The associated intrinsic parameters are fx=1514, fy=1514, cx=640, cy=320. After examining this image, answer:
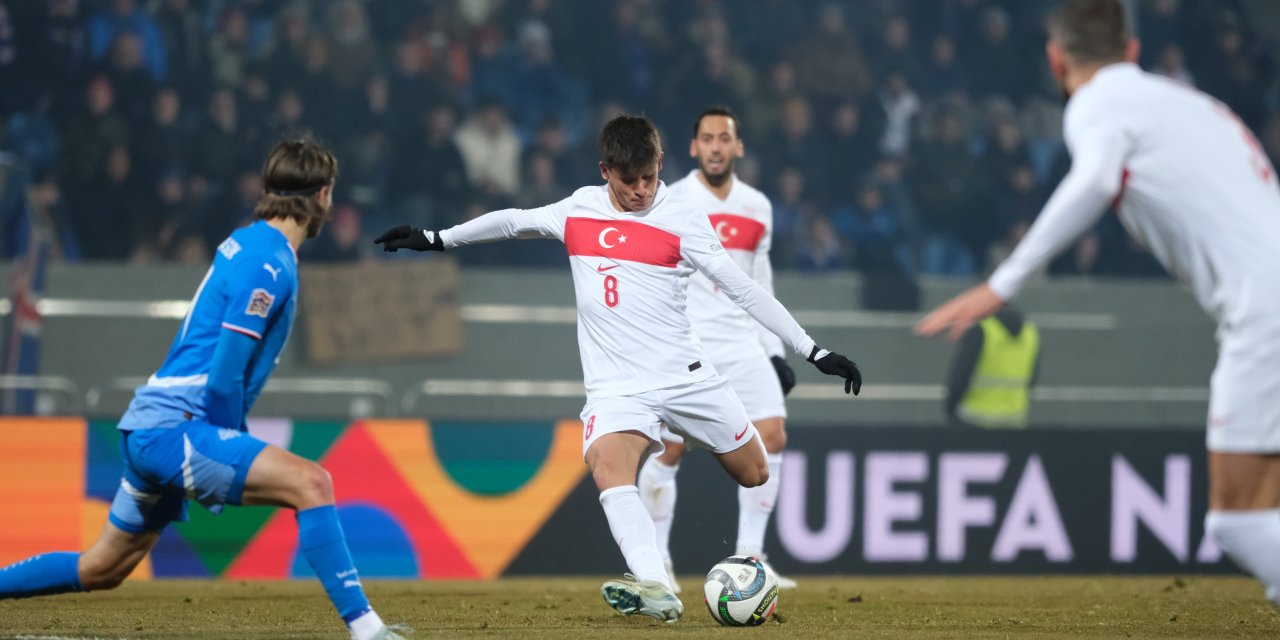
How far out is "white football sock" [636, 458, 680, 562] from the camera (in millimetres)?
8562

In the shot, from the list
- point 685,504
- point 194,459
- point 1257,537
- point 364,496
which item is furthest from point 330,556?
point 685,504

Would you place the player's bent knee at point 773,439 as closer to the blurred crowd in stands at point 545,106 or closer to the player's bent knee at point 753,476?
the player's bent knee at point 753,476

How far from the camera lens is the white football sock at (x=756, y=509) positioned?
27.7 feet

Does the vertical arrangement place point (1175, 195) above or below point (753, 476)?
above

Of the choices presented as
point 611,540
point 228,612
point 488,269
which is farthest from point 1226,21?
point 228,612

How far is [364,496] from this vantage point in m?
10.2

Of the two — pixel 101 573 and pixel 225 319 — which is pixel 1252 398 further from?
pixel 101 573

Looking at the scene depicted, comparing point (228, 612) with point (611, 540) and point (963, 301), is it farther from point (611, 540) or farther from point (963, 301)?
Result: point (963, 301)

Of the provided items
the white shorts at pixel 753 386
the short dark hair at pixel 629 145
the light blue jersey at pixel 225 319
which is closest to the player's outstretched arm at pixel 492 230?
the short dark hair at pixel 629 145

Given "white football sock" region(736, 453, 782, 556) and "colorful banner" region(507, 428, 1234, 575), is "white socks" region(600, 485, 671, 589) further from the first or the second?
"colorful banner" region(507, 428, 1234, 575)

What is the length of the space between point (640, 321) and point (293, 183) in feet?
5.57

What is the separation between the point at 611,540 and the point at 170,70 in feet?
20.3

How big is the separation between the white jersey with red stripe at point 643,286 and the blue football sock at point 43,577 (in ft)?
7.25

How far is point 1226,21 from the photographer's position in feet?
54.1
